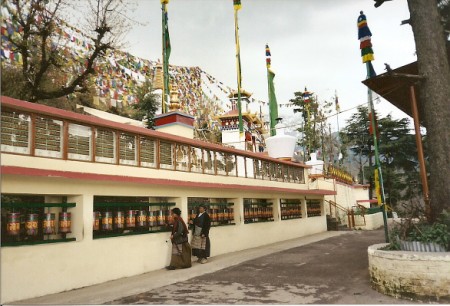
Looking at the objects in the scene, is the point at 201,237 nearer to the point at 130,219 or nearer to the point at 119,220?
the point at 130,219

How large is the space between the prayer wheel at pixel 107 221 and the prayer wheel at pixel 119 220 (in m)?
0.18

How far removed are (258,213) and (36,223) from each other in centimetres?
942

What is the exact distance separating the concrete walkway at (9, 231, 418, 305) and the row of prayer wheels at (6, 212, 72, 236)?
1279 mm

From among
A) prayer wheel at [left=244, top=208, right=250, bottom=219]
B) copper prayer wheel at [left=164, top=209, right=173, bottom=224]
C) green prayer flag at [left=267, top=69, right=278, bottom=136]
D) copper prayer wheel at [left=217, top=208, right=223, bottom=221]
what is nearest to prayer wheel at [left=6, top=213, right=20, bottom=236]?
copper prayer wheel at [left=164, top=209, right=173, bottom=224]

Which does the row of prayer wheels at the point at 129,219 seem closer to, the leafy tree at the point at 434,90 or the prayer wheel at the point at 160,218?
the prayer wheel at the point at 160,218

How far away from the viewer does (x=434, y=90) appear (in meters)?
7.52

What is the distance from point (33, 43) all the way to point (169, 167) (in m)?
8.47

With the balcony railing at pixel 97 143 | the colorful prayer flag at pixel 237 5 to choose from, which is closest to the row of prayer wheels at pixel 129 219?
the balcony railing at pixel 97 143

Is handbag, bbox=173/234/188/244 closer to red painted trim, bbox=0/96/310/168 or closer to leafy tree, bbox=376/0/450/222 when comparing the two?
red painted trim, bbox=0/96/310/168

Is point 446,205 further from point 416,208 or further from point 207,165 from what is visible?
point 207,165

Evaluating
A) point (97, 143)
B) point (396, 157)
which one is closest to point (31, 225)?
point (97, 143)

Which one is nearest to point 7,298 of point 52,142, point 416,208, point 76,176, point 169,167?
point 76,176

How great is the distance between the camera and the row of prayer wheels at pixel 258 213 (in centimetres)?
1406

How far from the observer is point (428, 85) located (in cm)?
760
